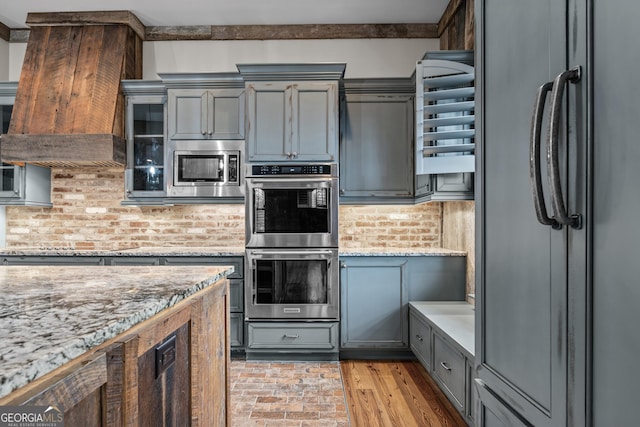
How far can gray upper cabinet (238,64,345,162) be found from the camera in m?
3.20

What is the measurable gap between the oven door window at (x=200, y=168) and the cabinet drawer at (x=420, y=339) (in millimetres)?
1987

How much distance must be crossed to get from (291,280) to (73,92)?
2.58 meters

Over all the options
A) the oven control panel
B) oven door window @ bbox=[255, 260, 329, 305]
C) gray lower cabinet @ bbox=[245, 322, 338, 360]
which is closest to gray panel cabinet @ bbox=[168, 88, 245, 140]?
the oven control panel

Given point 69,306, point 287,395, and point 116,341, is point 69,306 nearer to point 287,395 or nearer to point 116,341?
point 116,341

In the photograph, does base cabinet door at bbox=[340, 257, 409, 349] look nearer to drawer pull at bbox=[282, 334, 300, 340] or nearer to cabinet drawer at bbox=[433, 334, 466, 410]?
drawer pull at bbox=[282, 334, 300, 340]

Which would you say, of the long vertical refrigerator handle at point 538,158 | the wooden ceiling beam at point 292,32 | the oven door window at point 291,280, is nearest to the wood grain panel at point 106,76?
the wooden ceiling beam at point 292,32

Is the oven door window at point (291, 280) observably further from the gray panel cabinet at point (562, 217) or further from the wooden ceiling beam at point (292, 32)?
the wooden ceiling beam at point (292, 32)

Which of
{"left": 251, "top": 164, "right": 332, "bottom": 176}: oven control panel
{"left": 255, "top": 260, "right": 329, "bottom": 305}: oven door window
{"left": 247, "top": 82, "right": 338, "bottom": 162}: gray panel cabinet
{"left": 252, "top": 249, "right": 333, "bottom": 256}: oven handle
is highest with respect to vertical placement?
{"left": 247, "top": 82, "right": 338, "bottom": 162}: gray panel cabinet

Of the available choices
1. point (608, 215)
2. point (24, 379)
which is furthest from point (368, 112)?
point (24, 379)

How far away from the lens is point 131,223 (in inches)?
154

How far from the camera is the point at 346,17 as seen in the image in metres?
3.73

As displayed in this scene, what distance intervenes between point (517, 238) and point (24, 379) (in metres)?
0.97

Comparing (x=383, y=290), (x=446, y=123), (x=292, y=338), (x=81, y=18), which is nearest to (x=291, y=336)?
(x=292, y=338)

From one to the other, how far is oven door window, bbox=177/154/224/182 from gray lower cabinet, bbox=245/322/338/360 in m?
1.30
